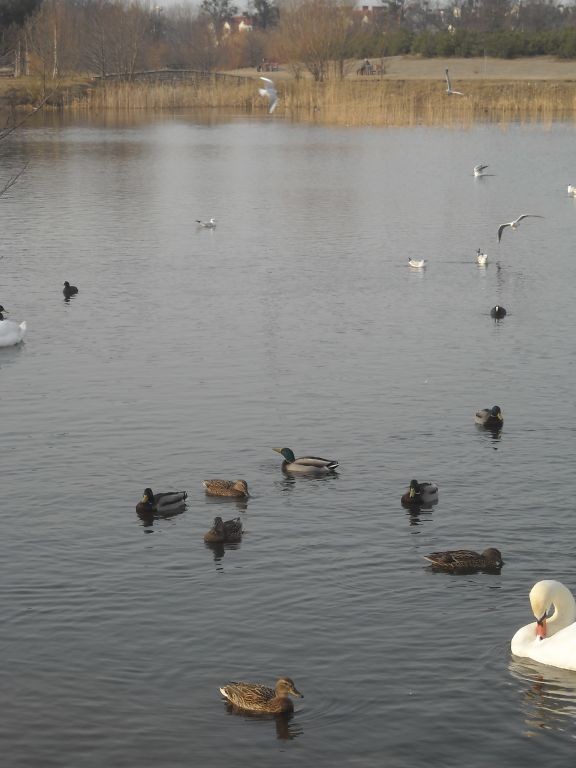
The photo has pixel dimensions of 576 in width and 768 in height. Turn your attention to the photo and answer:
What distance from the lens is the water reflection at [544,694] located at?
12.0 m

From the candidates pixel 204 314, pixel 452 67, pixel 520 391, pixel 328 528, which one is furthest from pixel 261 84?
pixel 328 528

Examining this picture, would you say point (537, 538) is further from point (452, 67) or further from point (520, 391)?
point (452, 67)

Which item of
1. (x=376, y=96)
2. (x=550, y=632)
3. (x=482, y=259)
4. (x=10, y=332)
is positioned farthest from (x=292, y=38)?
(x=550, y=632)

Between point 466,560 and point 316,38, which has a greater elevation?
point 316,38

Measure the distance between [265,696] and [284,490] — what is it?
246 inches

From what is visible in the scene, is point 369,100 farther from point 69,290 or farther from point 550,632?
point 550,632

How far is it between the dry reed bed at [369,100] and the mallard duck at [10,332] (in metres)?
54.9

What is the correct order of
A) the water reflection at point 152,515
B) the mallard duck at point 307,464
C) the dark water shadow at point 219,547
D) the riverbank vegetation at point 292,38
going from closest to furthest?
the dark water shadow at point 219,547 → the water reflection at point 152,515 → the mallard duck at point 307,464 → the riverbank vegetation at point 292,38

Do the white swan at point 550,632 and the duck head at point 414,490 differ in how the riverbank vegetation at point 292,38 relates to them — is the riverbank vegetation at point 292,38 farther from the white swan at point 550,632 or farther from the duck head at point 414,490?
the white swan at point 550,632

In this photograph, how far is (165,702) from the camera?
12.2 meters

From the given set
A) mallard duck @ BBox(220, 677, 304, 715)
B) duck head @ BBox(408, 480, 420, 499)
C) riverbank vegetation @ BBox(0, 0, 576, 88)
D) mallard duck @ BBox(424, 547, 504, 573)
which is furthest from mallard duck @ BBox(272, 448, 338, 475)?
riverbank vegetation @ BBox(0, 0, 576, 88)

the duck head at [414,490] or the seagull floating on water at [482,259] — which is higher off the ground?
the seagull floating on water at [482,259]

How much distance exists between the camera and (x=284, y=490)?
17.9 m

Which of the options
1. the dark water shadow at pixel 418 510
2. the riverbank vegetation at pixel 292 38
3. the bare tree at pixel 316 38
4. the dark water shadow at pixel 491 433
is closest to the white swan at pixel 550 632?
the dark water shadow at pixel 418 510
